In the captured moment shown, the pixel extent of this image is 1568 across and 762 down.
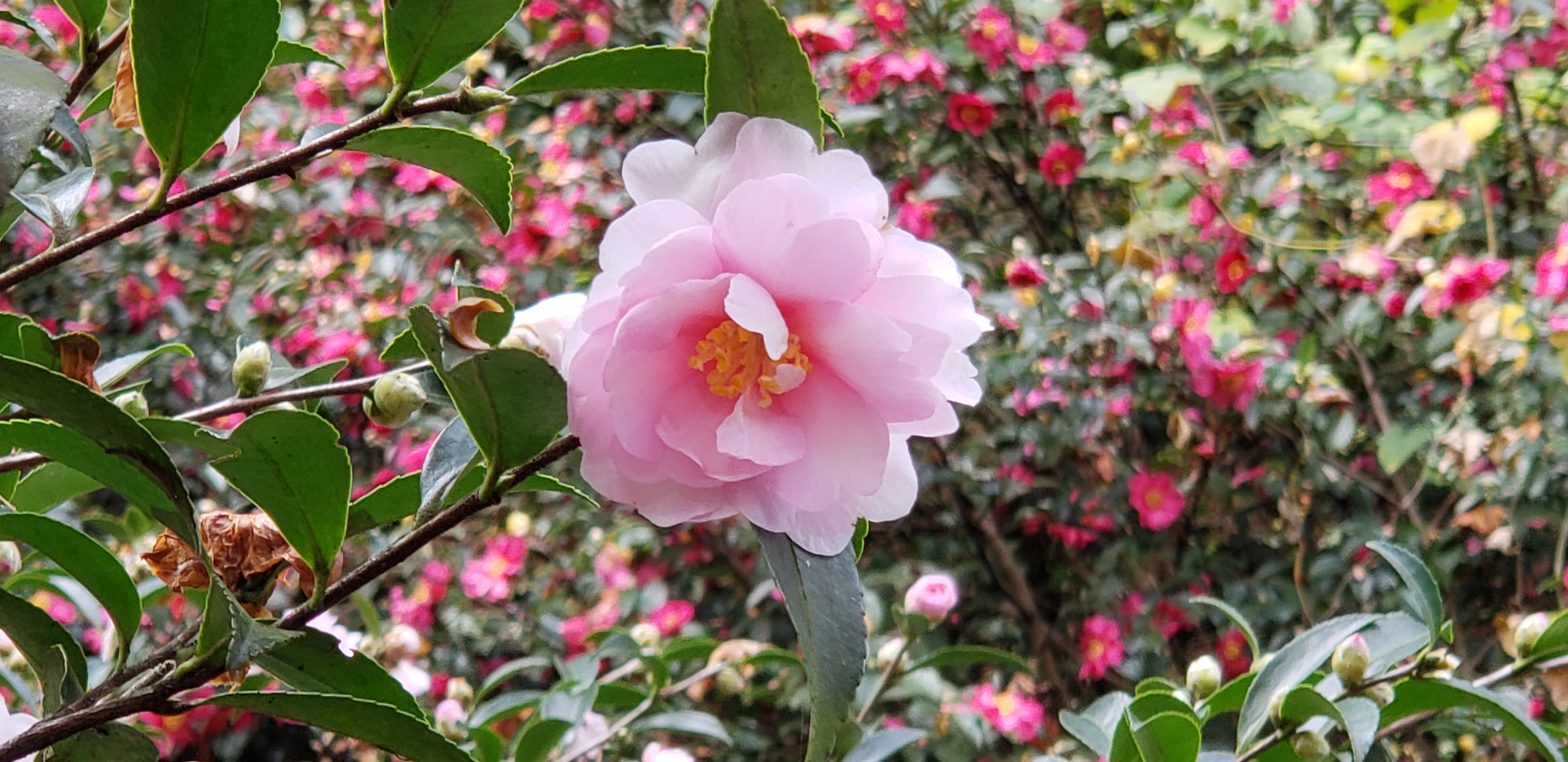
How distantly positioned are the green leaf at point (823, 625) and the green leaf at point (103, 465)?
21cm

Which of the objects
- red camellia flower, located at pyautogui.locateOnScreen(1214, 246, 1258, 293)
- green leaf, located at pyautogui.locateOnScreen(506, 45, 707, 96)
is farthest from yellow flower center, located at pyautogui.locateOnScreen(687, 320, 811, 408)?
red camellia flower, located at pyautogui.locateOnScreen(1214, 246, 1258, 293)

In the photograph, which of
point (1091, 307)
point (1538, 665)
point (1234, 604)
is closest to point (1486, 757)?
point (1234, 604)

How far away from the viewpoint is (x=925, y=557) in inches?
75.3

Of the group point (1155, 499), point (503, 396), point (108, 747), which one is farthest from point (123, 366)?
point (1155, 499)

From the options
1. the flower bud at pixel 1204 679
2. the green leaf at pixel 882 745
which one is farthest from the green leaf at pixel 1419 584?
the green leaf at pixel 882 745

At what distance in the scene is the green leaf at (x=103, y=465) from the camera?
1.32ft

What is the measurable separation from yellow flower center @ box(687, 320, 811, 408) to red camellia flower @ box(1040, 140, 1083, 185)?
5.13ft

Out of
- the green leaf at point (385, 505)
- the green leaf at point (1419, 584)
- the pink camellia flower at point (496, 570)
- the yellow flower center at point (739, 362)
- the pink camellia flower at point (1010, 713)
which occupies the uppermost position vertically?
the yellow flower center at point (739, 362)

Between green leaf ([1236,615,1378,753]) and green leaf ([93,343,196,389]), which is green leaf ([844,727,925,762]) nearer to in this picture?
green leaf ([1236,615,1378,753])

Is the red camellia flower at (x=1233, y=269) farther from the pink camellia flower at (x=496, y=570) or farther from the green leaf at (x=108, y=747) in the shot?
the green leaf at (x=108, y=747)

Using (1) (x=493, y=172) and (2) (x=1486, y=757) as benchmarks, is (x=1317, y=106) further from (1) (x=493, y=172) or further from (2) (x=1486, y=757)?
(1) (x=493, y=172)

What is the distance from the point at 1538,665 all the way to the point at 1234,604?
101 cm

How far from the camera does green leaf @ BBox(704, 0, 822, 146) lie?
0.39m

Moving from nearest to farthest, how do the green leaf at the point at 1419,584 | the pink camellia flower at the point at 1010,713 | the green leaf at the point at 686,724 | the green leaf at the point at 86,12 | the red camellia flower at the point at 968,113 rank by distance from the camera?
the green leaf at the point at 86,12 → the green leaf at the point at 1419,584 → the green leaf at the point at 686,724 → the pink camellia flower at the point at 1010,713 → the red camellia flower at the point at 968,113
